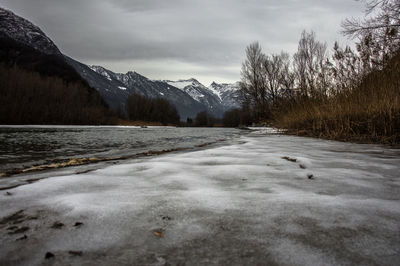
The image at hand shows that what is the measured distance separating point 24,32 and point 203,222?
6200 inches

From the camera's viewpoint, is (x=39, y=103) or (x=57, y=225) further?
(x=39, y=103)

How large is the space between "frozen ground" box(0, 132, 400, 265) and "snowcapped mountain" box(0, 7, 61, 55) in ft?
470

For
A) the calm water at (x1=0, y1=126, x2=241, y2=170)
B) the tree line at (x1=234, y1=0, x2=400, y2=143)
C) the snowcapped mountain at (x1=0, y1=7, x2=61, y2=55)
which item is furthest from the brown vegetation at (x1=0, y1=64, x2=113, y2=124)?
the snowcapped mountain at (x1=0, y1=7, x2=61, y2=55)

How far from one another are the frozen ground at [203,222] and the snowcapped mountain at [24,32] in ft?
470

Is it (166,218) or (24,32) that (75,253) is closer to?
(166,218)

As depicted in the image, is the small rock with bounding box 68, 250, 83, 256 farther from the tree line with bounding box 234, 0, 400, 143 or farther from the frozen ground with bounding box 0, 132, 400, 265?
the tree line with bounding box 234, 0, 400, 143

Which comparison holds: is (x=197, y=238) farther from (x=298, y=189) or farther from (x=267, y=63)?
(x=267, y=63)

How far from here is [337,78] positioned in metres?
4.75

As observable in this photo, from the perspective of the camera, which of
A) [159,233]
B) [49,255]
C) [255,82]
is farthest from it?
[255,82]

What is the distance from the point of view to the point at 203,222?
68 cm

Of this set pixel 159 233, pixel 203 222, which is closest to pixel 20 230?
pixel 159 233

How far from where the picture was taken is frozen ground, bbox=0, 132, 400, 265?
1.67ft

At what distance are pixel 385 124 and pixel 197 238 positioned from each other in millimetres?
4565

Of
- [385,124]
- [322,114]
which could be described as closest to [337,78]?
[322,114]
